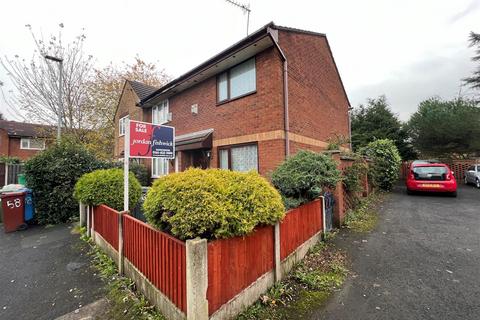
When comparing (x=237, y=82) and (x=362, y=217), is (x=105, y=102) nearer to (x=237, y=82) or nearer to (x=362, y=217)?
(x=237, y=82)

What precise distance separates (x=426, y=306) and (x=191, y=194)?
140 inches

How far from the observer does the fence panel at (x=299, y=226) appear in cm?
406

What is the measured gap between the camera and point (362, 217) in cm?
764

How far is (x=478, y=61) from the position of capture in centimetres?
2128

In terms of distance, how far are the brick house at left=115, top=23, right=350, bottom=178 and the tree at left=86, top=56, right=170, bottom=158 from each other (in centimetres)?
1066

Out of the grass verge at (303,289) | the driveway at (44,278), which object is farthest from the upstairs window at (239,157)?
the driveway at (44,278)

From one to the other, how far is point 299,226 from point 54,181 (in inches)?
346

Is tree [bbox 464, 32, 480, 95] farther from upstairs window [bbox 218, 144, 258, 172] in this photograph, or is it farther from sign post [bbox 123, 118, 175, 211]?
sign post [bbox 123, 118, 175, 211]

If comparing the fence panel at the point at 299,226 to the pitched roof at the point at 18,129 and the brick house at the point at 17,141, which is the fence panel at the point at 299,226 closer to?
the pitched roof at the point at 18,129

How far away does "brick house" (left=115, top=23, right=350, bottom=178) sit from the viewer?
7965 mm

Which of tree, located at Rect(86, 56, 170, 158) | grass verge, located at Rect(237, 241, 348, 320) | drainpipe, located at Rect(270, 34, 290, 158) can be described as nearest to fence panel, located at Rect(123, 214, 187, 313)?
grass verge, located at Rect(237, 241, 348, 320)

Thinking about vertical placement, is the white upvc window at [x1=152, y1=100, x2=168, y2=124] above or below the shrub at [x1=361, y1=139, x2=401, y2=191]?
above

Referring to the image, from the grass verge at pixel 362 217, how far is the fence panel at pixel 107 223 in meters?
6.13

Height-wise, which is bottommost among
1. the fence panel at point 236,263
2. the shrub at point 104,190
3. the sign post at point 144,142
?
the fence panel at point 236,263
